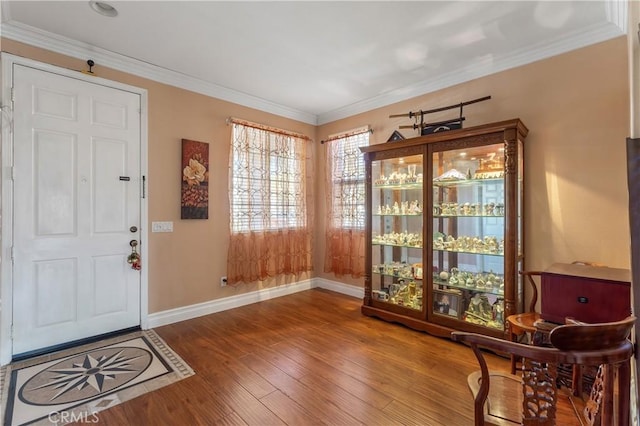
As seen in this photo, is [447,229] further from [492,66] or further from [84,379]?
[84,379]

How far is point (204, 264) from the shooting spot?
3.63m

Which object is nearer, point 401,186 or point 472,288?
point 472,288

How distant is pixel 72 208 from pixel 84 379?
153cm

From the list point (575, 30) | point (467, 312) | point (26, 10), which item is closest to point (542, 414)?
point (467, 312)

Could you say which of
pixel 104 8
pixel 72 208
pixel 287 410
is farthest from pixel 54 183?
pixel 287 410

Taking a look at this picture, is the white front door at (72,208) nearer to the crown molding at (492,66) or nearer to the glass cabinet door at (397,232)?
the glass cabinet door at (397,232)

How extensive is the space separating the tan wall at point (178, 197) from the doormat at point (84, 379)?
27.5 inches

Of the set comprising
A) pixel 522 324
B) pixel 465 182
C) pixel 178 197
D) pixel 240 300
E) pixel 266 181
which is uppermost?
pixel 266 181

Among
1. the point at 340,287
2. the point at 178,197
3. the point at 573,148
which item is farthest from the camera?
the point at 340,287

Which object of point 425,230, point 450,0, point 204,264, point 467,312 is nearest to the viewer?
point 450,0

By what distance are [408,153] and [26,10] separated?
3.62m

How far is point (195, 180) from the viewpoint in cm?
351

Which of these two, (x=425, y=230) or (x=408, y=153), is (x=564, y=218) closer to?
(x=425, y=230)

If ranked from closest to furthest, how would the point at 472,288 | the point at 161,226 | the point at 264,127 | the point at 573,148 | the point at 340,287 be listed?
the point at 573,148 → the point at 472,288 → the point at 161,226 → the point at 264,127 → the point at 340,287
